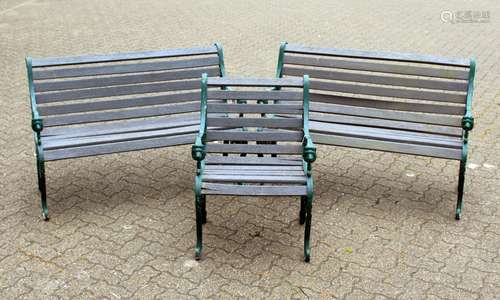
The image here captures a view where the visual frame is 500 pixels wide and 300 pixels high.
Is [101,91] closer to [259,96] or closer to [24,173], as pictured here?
[24,173]

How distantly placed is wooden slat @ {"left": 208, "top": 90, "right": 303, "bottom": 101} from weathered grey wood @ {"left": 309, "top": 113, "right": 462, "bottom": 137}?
2.63 feet

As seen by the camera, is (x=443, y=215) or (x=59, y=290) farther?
(x=443, y=215)

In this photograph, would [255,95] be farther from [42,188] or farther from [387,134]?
[42,188]

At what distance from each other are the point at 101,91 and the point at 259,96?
4.71ft

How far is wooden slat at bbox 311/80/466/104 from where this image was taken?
5.62 meters

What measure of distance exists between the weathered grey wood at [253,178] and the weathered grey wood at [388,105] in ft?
3.96

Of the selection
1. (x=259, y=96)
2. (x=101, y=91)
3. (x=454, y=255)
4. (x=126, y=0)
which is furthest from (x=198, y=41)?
(x=454, y=255)

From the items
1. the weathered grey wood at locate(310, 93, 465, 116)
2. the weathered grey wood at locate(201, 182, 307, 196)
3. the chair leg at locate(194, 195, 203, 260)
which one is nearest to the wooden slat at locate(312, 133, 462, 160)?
the weathered grey wood at locate(310, 93, 465, 116)

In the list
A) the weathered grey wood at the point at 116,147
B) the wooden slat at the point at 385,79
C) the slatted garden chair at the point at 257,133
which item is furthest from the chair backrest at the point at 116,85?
the slatted garden chair at the point at 257,133

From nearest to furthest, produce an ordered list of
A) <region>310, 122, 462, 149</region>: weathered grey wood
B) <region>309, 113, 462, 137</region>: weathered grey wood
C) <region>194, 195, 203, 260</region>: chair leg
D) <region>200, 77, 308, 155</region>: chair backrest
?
1. <region>194, 195, 203, 260</region>: chair leg
2. <region>200, 77, 308, 155</region>: chair backrest
3. <region>310, 122, 462, 149</region>: weathered grey wood
4. <region>309, 113, 462, 137</region>: weathered grey wood

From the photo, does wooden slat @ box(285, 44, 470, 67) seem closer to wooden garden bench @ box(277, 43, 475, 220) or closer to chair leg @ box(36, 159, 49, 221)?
wooden garden bench @ box(277, 43, 475, 220)

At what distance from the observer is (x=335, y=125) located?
575 cm

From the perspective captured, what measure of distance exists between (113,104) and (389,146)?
7.36ft
